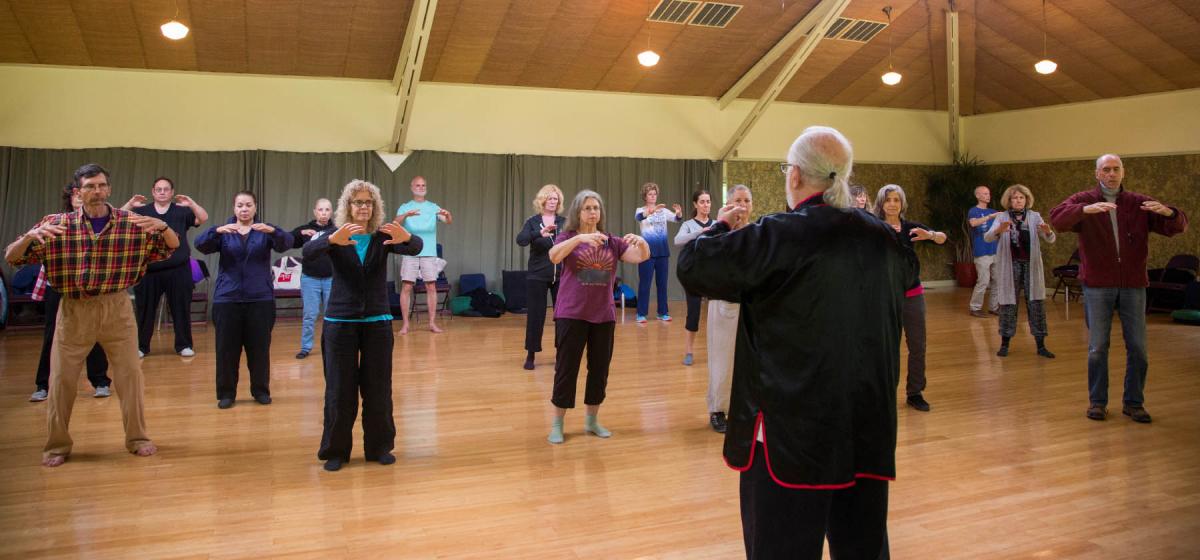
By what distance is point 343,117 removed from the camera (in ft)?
35.6

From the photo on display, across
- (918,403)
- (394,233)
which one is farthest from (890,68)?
(394,233)

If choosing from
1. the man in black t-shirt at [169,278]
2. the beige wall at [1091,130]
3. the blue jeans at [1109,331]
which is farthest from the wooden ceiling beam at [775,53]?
the man in black t-shirt at [169,278]

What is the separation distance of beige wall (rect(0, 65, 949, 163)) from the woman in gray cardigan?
6.13 metres

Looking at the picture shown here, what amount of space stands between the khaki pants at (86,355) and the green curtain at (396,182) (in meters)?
6.73

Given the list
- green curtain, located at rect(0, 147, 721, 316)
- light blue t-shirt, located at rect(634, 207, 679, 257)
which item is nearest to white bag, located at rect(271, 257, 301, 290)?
green curtain, located at rect(0, 147, 721, 316)

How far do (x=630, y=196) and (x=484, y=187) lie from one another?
229 centimetres

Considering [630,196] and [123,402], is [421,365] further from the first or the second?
[630,196]

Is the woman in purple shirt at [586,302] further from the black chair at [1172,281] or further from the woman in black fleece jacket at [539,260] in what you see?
the black chair at [1172,281]

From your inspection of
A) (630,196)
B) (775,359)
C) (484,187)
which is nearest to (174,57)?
(484,187)

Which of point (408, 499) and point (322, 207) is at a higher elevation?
point (322, 207)

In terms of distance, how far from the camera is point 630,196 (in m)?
12.4

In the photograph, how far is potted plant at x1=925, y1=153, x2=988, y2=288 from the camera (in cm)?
1415

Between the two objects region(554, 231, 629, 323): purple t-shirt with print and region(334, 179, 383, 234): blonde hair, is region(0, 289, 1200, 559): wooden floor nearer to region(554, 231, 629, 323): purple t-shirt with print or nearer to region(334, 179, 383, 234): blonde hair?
region(554, 231, 629, 323): purple t-shirt with print

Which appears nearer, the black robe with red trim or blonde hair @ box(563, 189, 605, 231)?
the black robe with red trim
